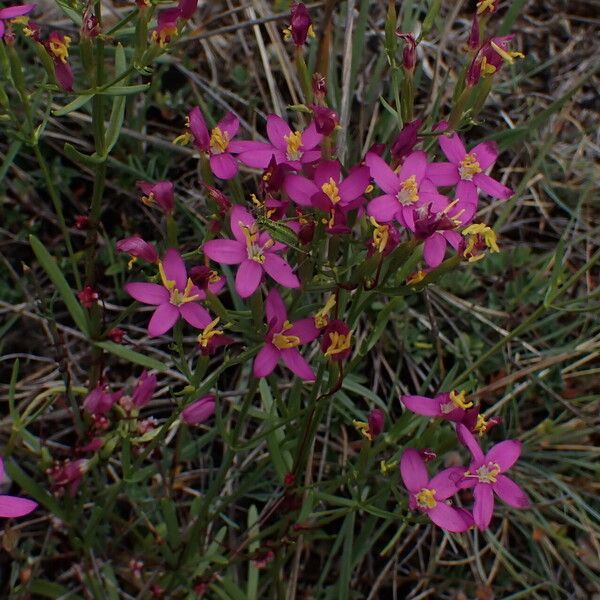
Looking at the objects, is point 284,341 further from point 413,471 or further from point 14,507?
point 14,507

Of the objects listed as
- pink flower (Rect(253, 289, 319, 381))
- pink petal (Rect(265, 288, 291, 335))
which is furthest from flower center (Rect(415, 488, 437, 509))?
pink petal (Rect(265, 288, 291, 335))

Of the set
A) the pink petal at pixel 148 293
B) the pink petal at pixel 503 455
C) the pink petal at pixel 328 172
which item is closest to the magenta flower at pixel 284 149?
the pink petal at pixel 328 172

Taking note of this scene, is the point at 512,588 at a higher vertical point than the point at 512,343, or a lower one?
lower

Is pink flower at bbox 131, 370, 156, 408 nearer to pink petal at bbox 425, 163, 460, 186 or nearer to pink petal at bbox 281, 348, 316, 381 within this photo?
pink petal at bbox 281, 348, 316, 381

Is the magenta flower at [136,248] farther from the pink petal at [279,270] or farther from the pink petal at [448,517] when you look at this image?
the pink petal at [448,517]

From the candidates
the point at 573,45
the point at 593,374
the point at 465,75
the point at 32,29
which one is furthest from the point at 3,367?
the point at 573,45

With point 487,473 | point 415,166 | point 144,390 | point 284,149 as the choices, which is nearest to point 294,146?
point 284,149

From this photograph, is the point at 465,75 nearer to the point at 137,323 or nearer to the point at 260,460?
the point at 260,460
